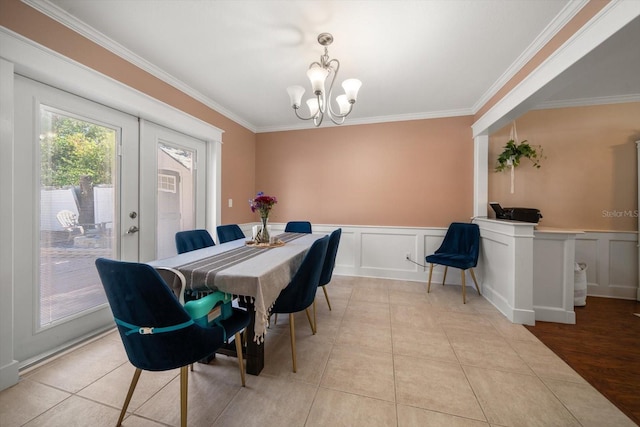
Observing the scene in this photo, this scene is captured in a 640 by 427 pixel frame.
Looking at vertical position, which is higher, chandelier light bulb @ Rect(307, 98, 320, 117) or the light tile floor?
chandelier light bulb @ Rect(307, 98, 320, 117)

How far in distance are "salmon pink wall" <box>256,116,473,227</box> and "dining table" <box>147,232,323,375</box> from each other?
6.61 ft

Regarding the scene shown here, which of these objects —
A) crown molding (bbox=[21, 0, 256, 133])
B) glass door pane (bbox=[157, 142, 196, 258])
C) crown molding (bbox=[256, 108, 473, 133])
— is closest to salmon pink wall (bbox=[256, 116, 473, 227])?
crown molding (bbox=[256, 108, 473, 133])

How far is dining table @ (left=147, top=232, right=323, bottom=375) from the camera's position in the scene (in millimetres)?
1239

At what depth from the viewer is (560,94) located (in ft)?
9.16

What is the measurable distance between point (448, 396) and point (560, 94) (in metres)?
3.65

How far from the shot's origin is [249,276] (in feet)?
4.05

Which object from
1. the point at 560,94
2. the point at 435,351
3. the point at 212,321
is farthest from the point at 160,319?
the point at 560,94

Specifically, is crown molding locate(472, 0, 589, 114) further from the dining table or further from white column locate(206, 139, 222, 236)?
white column locate(206, 139, 222, 236)

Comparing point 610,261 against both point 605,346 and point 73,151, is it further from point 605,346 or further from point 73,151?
point 73,151

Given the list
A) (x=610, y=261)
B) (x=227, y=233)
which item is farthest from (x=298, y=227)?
(x=610, y=261)

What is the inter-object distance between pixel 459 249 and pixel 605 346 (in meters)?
1.43

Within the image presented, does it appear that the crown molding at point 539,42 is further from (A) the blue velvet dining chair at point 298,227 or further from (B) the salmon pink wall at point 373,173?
(A) the blue velvet dining chair at point 298,227

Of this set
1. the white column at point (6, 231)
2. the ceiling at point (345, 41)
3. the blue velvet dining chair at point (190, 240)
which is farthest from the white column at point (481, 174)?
the white column at point (6, 231)

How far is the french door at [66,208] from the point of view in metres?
1.56
